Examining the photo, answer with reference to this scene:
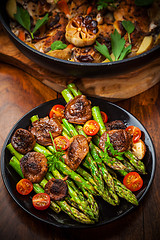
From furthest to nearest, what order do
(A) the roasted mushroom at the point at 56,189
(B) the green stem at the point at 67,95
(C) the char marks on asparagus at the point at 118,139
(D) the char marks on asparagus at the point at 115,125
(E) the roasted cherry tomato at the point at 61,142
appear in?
(B) the green stem at the point at 67,95
(D) the char marks on asparagus at the point at 115,125
(E) the roasted cherry tomato at the point at 61,142
(C) the char marks on asparagus at the point at 118,139
(A) the roasted mushroom at the point at 56,189

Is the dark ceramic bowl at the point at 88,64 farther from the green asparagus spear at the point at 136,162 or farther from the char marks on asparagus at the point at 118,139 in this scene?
the green asparagus spear at the point at 136,162

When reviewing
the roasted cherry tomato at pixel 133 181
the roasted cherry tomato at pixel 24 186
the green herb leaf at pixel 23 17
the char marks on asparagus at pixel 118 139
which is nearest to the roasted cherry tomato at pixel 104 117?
the char marks on asparagus at pixel 118 139

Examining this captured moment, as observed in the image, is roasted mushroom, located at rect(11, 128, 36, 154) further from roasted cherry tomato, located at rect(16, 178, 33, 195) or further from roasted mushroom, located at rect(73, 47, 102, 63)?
roasted mushroom, located at rect(73, 47, 102, 63)

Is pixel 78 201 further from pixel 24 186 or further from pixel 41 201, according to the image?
pixel 24 186

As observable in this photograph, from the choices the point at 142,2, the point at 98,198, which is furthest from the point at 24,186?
the point at 142,2

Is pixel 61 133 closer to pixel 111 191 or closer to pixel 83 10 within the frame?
pixel 111 191

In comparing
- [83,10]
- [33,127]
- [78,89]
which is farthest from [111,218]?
[83,10]
